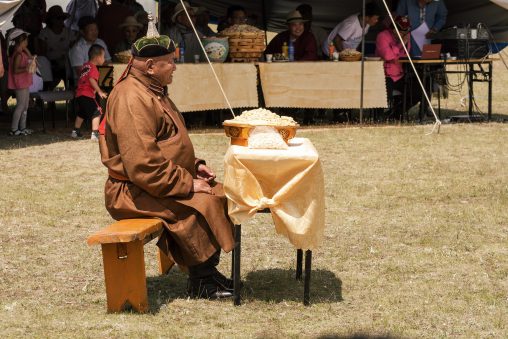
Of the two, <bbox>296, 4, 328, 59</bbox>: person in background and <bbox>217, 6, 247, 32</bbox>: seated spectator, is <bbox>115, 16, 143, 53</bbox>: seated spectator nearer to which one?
<bbox>217, 6, 247, 32</bbox>: seated spectator

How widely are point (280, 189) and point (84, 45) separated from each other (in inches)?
328

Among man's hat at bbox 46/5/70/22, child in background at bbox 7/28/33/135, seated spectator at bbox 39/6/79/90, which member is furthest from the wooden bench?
man's hat at bbox 46/5/70/22

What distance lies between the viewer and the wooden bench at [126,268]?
16.0ft

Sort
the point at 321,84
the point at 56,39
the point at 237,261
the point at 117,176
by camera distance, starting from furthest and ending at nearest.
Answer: the point at 56,39 < the point at 321,84 < the point at 117,176 < the point at 237,261

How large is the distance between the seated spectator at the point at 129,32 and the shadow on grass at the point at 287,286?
736cm

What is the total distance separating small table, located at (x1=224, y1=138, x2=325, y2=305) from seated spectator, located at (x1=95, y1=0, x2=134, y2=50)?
929cm

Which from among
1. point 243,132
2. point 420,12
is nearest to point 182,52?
point 420,12

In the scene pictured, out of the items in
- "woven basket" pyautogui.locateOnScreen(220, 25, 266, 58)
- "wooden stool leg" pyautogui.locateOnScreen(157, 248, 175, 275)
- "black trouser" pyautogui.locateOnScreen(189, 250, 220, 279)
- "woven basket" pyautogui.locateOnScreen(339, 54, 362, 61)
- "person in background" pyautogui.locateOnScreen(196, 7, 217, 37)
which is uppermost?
"person in background" pyautogui.locateOnScreen(196, 7, 217, 37)

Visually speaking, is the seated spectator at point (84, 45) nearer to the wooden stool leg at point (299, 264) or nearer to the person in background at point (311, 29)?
the person in background at point (311, 29)

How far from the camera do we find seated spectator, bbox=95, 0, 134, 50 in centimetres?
1396

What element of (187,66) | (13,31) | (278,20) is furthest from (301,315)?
(278,20)

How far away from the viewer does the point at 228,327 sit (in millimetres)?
4770

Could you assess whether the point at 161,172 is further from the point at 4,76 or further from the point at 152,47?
the point at 4,76

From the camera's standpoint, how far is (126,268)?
4.89 metres
